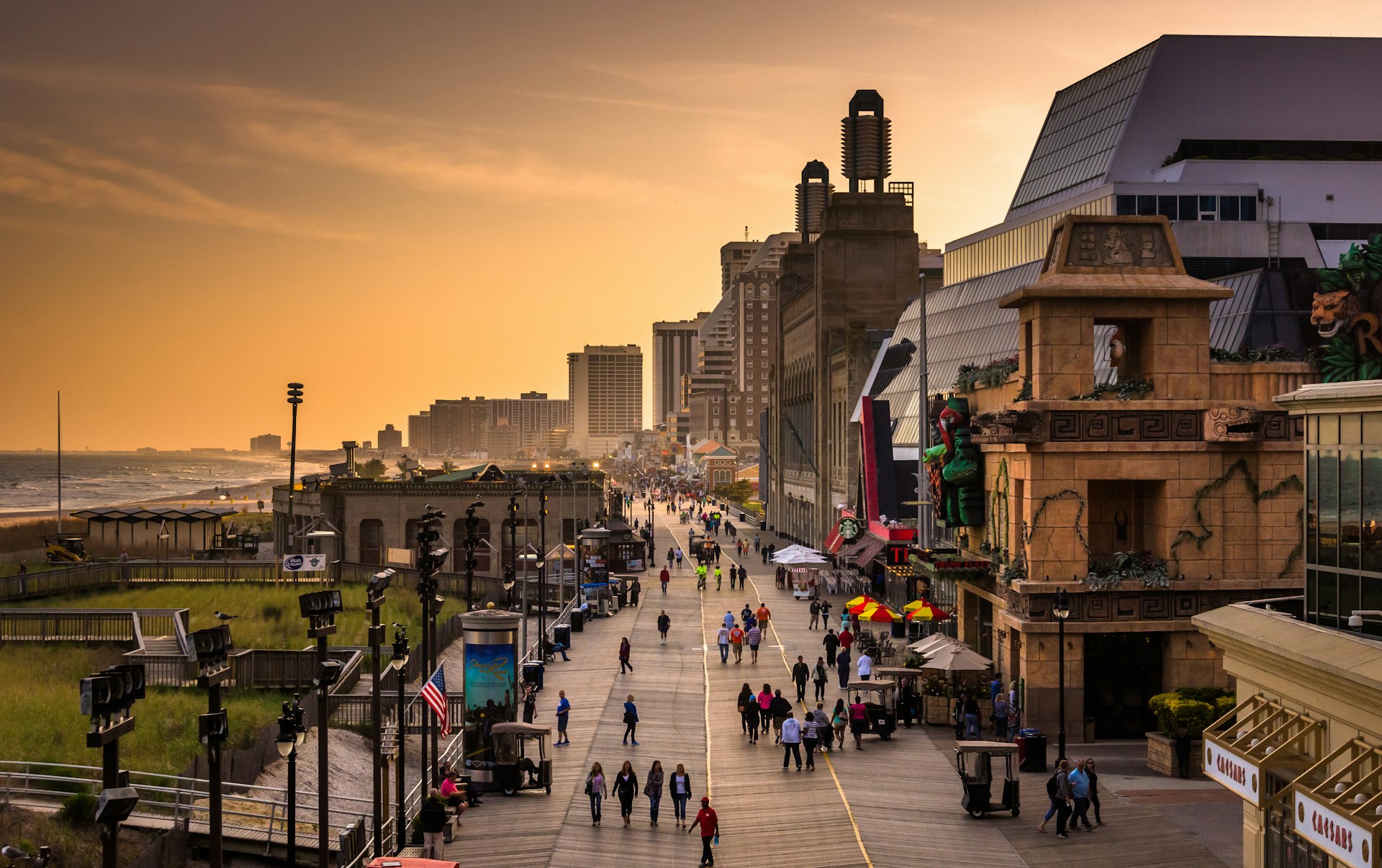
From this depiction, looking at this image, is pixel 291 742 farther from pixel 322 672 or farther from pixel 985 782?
pixel 985 782

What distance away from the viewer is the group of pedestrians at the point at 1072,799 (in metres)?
23.9

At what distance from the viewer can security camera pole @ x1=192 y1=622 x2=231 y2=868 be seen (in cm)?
1634

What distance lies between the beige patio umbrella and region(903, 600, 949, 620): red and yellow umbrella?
16.3ft

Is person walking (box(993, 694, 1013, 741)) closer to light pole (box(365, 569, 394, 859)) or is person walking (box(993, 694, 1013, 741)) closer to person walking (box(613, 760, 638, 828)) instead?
person walking (box(613, 760, 638, 828))

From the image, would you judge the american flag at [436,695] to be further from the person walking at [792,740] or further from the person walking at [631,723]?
the person walking at [792,740]

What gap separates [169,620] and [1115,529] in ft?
97.1

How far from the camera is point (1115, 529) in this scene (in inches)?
1299

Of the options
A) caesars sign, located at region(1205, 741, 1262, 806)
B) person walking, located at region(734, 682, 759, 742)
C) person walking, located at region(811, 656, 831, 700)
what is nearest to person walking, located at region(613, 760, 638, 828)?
person walking, located at region(734, 682, 759, 742)

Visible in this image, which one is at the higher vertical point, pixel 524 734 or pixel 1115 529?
pixel 1115 529

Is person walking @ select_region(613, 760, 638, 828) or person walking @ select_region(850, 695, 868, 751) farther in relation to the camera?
person walking @ select_region(850, 695, 868, 751)

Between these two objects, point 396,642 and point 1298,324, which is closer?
point 396,642

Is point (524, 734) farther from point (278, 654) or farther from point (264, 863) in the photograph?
point (278, 654)

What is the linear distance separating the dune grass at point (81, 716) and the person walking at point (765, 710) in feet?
39.9

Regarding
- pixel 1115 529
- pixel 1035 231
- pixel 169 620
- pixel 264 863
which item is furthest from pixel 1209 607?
pixel 1035 231
